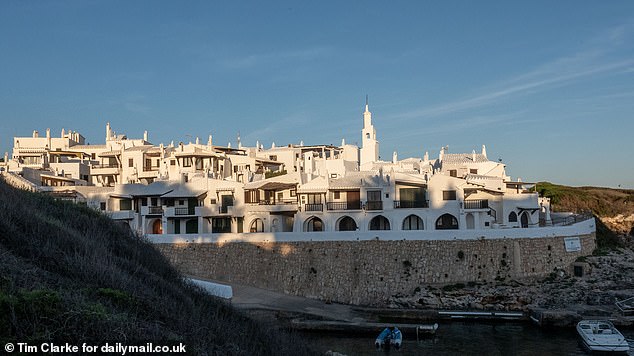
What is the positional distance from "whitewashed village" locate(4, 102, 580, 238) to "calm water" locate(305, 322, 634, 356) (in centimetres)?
954

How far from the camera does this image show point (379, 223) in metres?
41.1

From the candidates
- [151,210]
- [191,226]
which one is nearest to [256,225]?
[191,226]

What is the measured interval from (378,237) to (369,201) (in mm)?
5751

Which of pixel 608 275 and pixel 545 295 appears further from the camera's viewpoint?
pixel 608 275

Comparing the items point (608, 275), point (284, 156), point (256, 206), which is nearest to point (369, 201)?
point (256, 206)

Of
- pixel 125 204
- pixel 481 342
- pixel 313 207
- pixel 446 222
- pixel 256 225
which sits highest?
pixel 125 204

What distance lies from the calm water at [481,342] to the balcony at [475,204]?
11.0m

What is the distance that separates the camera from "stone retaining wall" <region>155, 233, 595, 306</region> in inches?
1351

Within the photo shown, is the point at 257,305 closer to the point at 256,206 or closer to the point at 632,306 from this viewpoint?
the point at 256,206

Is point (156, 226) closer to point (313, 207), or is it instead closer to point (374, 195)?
point (313, 207)

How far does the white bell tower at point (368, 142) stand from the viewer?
63.8 meters

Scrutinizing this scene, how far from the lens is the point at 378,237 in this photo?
35625 millimetres

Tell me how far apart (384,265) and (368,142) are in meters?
31.0

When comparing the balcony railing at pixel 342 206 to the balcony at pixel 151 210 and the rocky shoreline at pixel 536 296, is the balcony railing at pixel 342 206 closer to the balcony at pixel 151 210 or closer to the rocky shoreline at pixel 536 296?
the rocky shoreline at pixel 536 296
